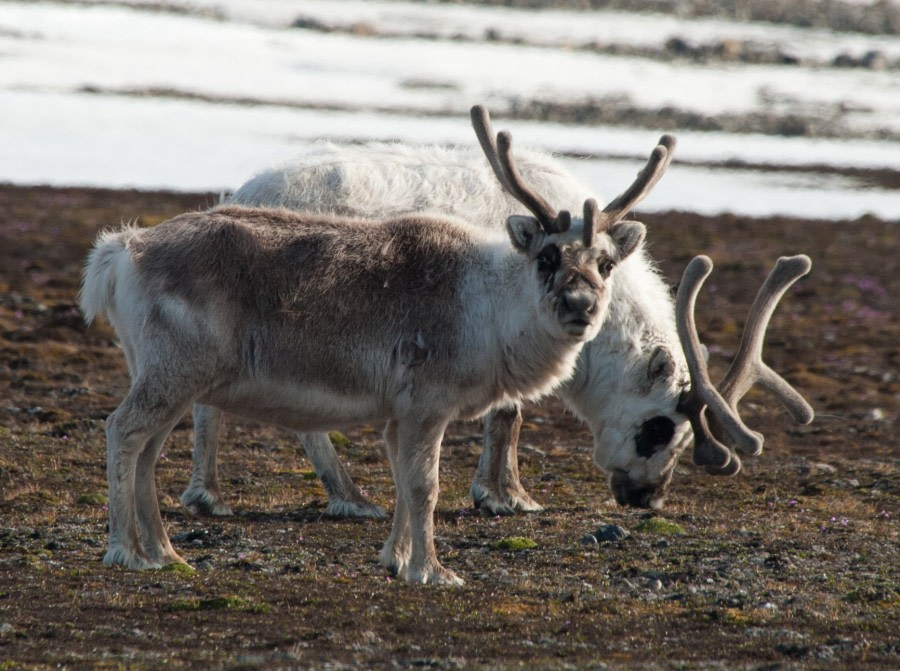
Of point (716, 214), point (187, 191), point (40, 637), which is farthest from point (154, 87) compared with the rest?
point (40, 637)

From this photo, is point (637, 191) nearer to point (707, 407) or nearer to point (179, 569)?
point (707, 407)

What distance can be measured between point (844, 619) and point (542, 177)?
517 cm

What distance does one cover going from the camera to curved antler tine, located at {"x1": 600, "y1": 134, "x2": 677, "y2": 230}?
932 cm

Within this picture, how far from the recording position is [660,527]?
10.9m

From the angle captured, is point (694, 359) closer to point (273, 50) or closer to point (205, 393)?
point (205, 393)

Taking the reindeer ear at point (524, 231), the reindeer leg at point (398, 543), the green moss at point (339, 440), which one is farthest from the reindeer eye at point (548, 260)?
the green moss at point (339, 440)

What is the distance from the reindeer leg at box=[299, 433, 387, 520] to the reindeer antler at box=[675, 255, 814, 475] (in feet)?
9.27

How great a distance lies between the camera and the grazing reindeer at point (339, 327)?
901cm

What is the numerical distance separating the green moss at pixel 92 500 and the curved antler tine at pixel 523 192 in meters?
4.61

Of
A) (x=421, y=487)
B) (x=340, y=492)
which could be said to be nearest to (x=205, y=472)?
(x=340, y=492)

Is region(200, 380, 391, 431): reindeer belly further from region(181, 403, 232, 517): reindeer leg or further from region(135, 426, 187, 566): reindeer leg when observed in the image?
region(181, 403, 232, 517): reindeer leg

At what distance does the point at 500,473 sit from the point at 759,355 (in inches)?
101

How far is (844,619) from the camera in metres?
8.55

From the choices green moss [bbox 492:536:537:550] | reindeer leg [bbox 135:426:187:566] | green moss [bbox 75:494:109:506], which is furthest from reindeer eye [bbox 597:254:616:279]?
green moss [bbox 75:494:109:506]
